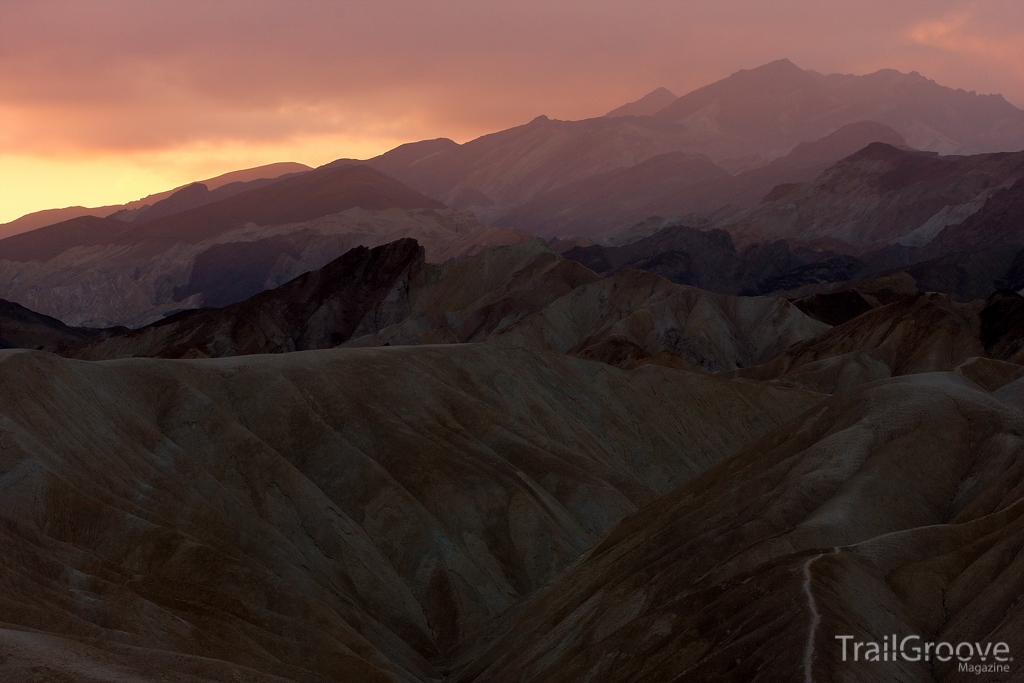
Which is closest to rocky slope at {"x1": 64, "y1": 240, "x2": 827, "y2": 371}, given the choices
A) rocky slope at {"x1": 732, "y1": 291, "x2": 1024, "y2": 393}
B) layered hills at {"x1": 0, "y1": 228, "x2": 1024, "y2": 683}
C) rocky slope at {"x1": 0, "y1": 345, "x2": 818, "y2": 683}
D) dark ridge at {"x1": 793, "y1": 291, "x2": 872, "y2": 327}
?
dark ridge at {"x1": 793, "y1": 291, "x2": 872, "y2": 327}

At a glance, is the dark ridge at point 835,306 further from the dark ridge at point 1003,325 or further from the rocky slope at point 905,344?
the dark ridge at point 1003,325

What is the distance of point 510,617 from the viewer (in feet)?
168

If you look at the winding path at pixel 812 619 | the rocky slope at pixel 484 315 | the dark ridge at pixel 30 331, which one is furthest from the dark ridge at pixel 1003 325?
the dark ridge at pixel 30 331

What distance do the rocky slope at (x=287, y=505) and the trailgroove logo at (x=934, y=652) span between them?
16.6 metres

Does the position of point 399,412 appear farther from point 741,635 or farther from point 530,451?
point 741,635

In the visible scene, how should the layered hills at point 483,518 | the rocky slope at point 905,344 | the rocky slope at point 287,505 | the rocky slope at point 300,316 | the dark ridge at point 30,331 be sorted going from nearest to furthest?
1. the layered hills at point 483,518
2. the rocky slope at point 287,505
3. the rocky slope at point 905,344
4. the rocky slope at point 300,316
5. the dark ridge at point 30,331

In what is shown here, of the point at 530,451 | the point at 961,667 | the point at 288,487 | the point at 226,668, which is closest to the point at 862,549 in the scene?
the point at 961,667

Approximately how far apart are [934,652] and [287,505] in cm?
3335

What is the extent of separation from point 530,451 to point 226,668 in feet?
117

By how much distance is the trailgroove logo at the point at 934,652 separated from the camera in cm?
2628

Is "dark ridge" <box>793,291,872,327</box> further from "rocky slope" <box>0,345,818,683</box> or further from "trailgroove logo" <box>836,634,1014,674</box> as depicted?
"trailgroove logo" <box>836,634,1014,674</box>

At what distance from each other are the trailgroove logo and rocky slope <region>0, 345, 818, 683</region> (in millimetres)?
16575

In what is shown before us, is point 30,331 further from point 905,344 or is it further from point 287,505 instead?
point 287,505

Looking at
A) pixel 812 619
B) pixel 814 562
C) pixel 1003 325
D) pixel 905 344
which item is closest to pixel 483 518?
pixel 814 562
